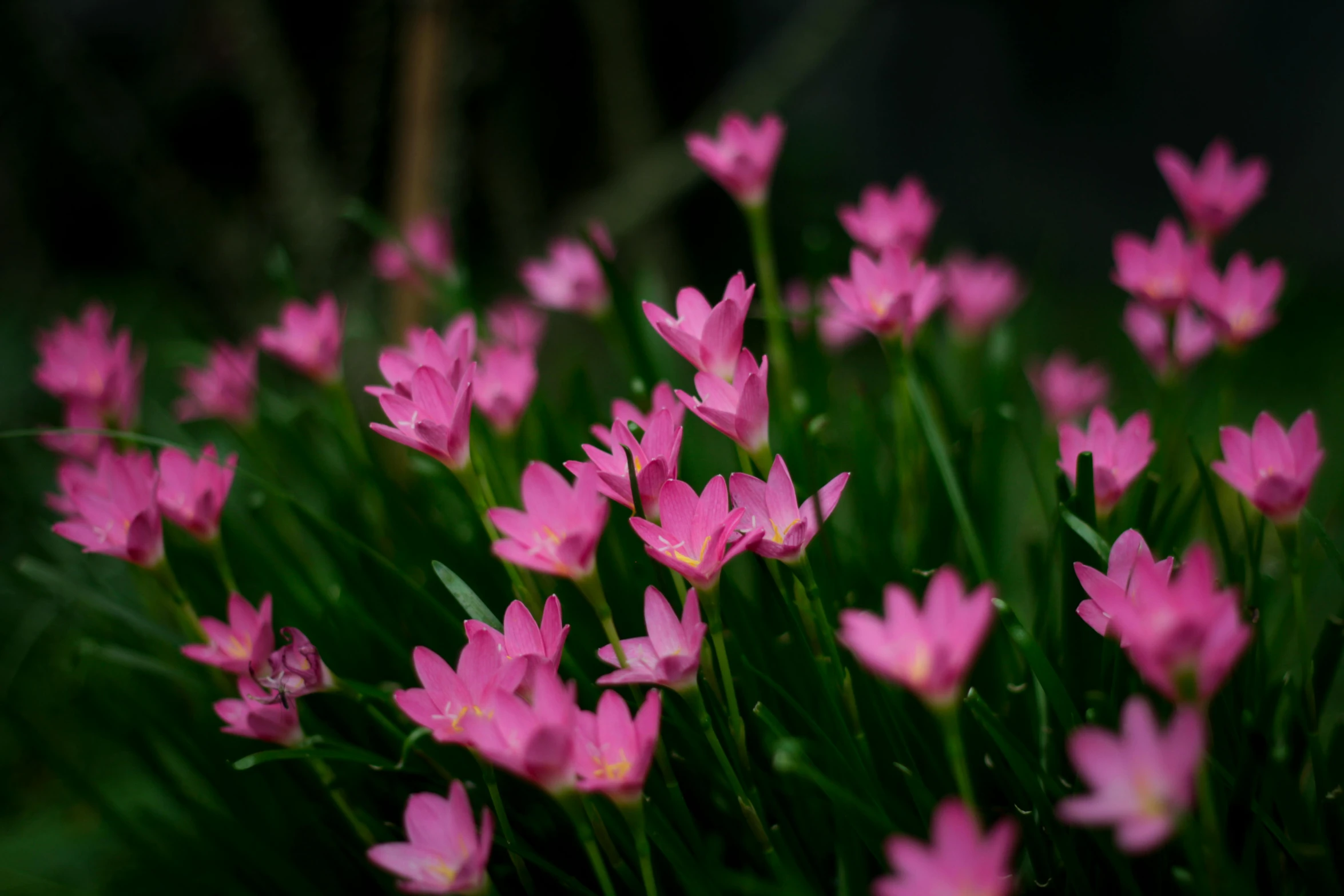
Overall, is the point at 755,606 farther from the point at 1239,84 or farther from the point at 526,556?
the point at 1239,84

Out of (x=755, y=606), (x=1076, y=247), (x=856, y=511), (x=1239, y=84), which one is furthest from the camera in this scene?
(x=1076, y=247)

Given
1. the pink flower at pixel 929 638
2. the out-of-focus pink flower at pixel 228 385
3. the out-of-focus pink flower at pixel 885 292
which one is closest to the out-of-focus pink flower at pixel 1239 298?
the out-of-focus pink flower at pixel 885 292

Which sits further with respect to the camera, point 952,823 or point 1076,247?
point 1076,247

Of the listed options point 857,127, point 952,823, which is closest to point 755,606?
point 952,823

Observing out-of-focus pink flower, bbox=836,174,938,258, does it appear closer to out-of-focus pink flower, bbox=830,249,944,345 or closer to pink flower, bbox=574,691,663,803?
out-of-focus pink flower, bbox=830,249,944,345

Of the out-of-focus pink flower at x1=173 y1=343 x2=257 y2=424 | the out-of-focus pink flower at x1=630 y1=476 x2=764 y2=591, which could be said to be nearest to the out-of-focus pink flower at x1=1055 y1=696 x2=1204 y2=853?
the out-of-focus pink flower at x1=630 y1=476 x2=764 y2=591

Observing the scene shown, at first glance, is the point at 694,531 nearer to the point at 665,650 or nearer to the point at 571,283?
the point at 665,650

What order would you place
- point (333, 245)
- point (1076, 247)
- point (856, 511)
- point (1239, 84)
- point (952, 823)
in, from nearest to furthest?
1. point (952, 823)
2. point (856, 511)
3. point (333, 245)
4. point (1239, 84)
5. point (1076, 247)
